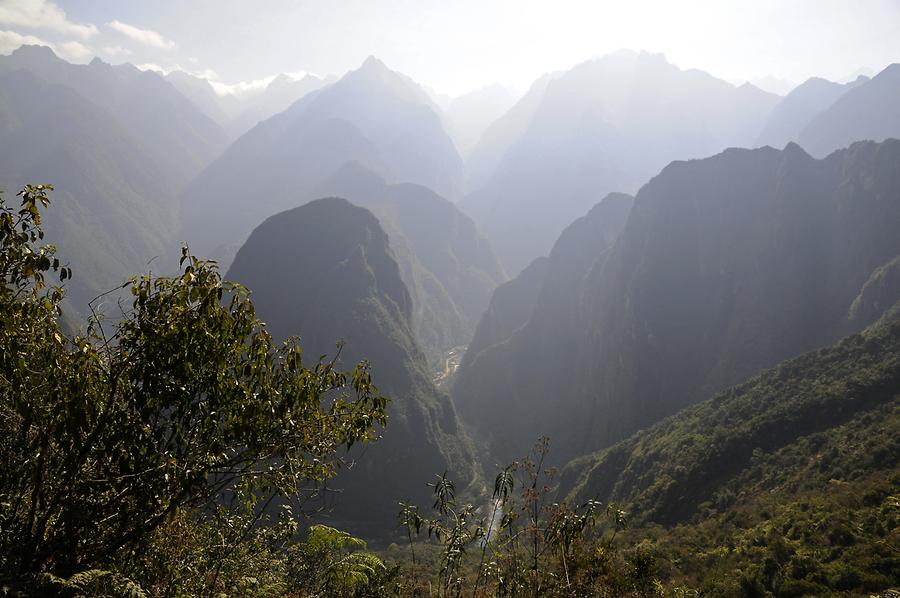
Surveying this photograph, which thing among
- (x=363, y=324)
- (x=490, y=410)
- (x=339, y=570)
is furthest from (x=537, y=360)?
(x=339, y=570)

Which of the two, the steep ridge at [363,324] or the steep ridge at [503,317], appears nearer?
the steep ridge at [363,324]

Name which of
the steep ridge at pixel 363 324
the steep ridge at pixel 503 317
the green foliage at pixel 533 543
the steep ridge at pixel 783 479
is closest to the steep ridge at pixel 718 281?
the steep ridge at pixel 363 324

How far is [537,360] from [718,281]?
56835mm

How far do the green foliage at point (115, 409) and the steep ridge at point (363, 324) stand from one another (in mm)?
86250

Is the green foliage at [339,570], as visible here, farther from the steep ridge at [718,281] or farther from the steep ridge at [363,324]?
the steep ridge at [718,281]

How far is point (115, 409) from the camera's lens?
19.3ft

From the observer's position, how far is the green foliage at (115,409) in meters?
5.65

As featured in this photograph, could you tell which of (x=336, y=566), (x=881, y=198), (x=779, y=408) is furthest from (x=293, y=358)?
(x=881, y=198)

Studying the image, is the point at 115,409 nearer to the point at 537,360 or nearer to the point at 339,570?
the point at 339,570

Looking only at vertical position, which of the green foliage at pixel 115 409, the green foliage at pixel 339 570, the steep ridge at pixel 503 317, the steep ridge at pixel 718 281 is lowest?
the green foliage at pixel 339 570

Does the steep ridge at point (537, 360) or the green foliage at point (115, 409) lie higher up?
the steep ridge at point (537, 360)

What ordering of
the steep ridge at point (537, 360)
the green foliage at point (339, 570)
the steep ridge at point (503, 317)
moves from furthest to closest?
1. the steep ridge at point (503, 317)
2. the steep ridge at point (537, 360)
3. the green foliage at point (339, 570)

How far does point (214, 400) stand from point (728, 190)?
439 ft

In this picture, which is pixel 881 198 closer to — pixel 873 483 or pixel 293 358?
pixel 873 483
